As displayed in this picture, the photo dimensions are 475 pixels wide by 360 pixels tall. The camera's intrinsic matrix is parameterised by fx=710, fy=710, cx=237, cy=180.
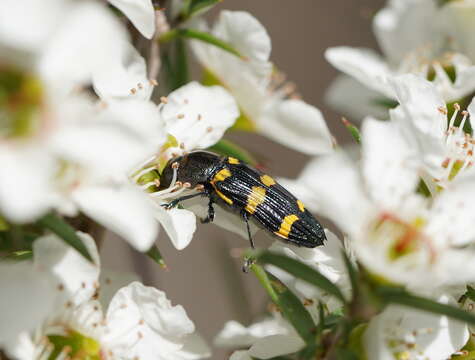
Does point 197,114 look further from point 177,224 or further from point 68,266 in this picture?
point 68,266

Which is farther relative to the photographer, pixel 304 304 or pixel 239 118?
pixel 239 118

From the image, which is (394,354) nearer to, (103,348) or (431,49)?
(103,348)

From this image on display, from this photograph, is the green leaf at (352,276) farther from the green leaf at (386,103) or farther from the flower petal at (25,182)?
the green leaf at (386,103)

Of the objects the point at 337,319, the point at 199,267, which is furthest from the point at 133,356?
the point at 199,267

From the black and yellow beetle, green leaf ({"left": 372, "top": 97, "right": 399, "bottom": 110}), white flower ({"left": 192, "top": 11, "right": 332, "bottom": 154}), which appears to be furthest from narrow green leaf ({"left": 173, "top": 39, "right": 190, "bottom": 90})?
green leaf ({"left": 372, "top": 97, "right": 399, "bottom": 110})

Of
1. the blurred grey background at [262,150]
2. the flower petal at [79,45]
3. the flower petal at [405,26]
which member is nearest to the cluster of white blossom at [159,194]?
the flower petal at [79,45]

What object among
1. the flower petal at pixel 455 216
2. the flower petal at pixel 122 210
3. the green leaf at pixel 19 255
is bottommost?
the green leaf at pixel 19 255

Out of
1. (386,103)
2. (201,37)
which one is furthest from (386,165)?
(386,103)
